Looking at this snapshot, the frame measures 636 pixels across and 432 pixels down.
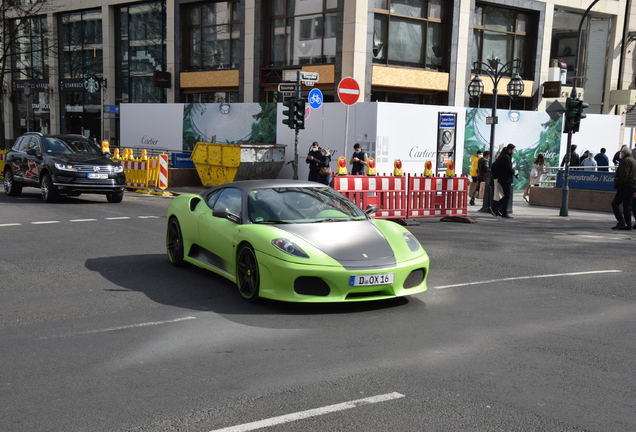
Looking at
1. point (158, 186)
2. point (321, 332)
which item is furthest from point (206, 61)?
point (321, 332)

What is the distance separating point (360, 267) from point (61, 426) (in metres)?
3.65

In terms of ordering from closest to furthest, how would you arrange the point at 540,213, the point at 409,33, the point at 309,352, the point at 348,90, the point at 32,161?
the point at 309,352, the point at 348,90, the point at 32,161, the point at 540,213, the point at 409,33

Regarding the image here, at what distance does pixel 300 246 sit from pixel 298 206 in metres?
1.12

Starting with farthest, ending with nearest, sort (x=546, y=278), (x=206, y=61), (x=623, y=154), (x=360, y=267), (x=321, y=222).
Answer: (x=206, y=61) → (x=623, y=154) → (x=546, y=278) → (x=321, y=222) → (x=360, y=267)

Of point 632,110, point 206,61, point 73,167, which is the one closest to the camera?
point 73,167

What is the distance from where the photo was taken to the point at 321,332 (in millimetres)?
6531

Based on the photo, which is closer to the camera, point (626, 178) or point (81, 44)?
point (626, 178)

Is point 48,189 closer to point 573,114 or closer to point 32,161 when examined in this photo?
point 32,161

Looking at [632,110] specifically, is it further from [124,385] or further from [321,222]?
[124,385]

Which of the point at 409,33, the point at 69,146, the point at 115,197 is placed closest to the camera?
the point at 69,146

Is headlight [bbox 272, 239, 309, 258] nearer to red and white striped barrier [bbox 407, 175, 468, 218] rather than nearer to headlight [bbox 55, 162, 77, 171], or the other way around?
red and white striped barrier [bbox 407, 175, 468, 218]

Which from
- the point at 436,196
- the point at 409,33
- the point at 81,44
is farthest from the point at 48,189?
the point at 81,44

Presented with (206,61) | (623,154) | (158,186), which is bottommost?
(158,186)

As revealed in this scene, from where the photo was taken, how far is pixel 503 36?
3441 centimetres
